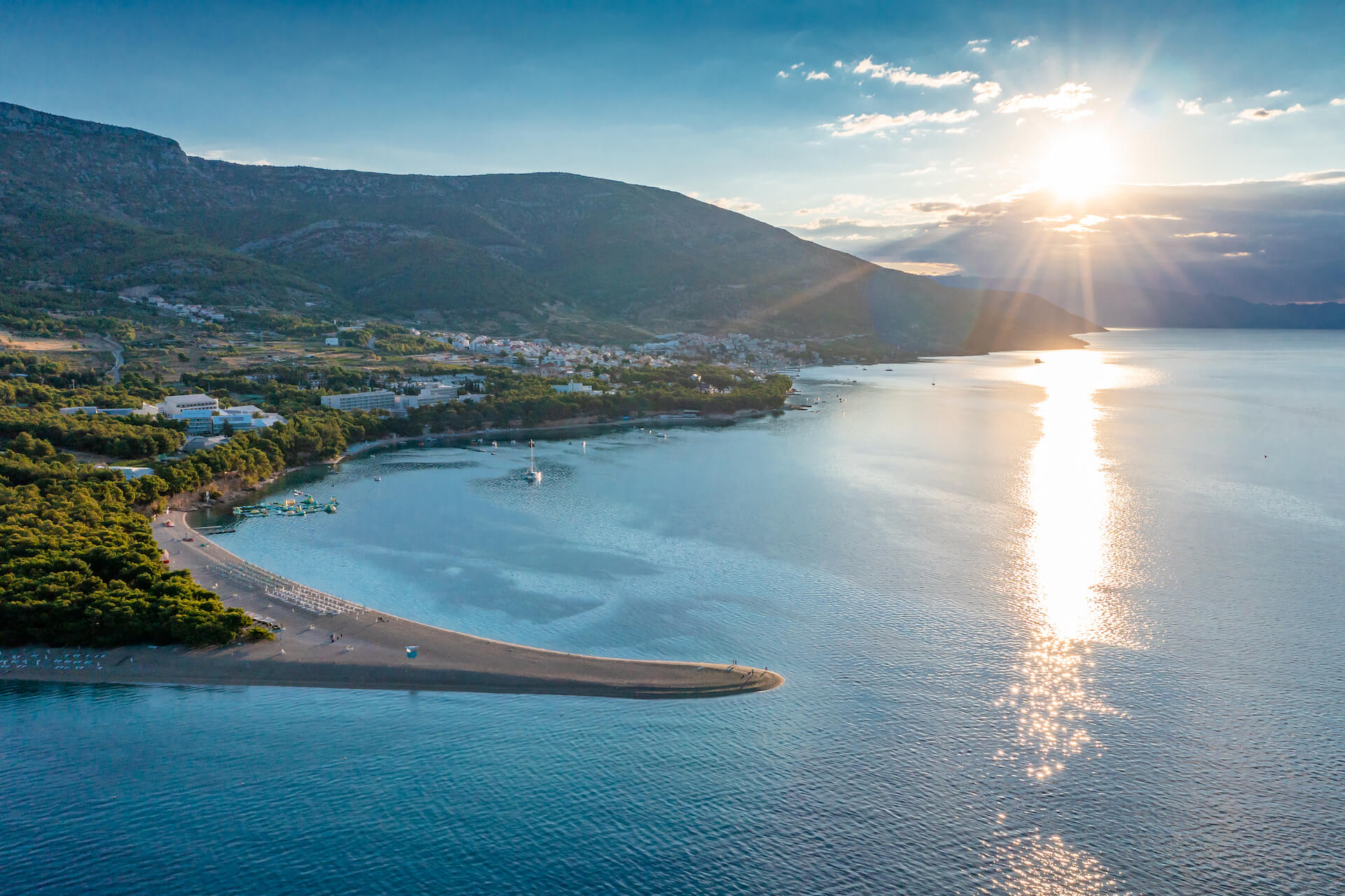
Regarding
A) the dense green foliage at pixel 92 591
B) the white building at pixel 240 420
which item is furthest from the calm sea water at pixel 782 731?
the white building at pixel 240 420

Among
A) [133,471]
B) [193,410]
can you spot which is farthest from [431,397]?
[133,471]

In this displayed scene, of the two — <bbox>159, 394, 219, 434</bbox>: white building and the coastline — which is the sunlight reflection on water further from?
<bbox>159, 394, 219, 434</bbox>: white building

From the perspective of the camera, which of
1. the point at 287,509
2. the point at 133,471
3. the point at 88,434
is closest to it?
the point at 133,471

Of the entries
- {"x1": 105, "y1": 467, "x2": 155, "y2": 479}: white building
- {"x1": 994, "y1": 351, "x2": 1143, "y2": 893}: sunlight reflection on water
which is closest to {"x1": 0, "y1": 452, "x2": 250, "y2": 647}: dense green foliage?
{"x1": 105, "y1": 467, "x2": 155, "y2": 479}: white building

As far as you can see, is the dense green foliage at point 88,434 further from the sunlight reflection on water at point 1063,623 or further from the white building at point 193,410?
the sunlight reflection on water at point 1063,623

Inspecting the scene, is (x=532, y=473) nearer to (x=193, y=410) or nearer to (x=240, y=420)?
(x=240, y=420)

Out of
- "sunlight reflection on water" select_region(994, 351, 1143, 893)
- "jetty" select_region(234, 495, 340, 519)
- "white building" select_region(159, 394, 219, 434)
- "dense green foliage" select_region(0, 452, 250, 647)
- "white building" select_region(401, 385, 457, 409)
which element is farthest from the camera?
"white building" select_region(401, 385, 457, 409)
